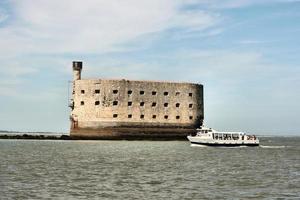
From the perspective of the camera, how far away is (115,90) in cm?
5078

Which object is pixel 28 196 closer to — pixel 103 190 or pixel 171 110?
pixel 103 190

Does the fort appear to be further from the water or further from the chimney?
the water

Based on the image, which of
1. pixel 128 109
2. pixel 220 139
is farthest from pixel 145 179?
pixel 128 109

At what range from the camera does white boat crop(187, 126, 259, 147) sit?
44.1m

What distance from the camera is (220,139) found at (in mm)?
44469

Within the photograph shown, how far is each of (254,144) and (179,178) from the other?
89.2ft

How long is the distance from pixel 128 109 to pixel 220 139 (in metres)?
9.74

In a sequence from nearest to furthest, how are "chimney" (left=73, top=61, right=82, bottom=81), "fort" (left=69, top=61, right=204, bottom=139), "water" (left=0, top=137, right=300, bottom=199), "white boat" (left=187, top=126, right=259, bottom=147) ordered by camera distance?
"water" (left=0, top=137, right=300, bottom=199) < "white boat" (left=187, top=126, right=259, bottom=147) < "fort" (left=69, top=61, right=204, bottom=139) < "chimney" (left=73, top=61, right=82, bottom=81)

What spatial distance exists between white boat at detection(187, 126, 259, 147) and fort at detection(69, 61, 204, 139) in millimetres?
6284

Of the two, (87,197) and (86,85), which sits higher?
(86,85)

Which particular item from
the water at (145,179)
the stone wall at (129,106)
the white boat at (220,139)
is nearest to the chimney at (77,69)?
the stone wall at (129,106)

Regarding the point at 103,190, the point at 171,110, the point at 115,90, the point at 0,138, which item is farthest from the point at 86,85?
the point at 103,190

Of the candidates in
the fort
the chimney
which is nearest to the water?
the fort

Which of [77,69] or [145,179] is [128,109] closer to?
[77,69]
